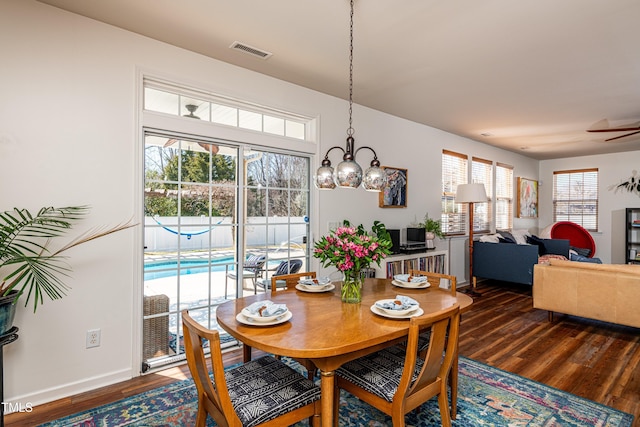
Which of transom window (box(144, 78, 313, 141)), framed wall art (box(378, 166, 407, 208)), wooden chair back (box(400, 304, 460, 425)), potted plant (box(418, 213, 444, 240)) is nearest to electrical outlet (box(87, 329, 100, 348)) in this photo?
transom window (box(144, 78, 313, 141))

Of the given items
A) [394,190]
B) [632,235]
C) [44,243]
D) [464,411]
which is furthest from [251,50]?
[632,235]

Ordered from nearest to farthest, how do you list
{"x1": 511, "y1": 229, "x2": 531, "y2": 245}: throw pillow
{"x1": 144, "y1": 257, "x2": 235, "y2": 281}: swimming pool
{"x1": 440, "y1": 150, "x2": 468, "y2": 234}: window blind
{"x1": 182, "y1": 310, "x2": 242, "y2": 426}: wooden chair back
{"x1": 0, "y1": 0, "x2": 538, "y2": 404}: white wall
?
{"x1": 182, "y1": 310, "x2": 242, "y2": 426}: wooden chair back < {"x1": 0, "y1": 0, "x2": 538, "y2": 404}: white wall < {"x1": 144, "y1": 257, "x2": 235, "y2": 281}: swimming pool < {"x1": 440, "y1": 150, "x2": 468, "y2": 234}: window blind < {"x1": 511, "y1": 229, "x2": 531, "y2": 245}: throw pillow

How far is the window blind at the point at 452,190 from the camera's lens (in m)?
5.85

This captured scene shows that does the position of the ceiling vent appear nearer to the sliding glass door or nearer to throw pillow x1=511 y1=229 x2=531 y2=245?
the sliding glass door

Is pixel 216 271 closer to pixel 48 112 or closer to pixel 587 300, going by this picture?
pixel 48 112

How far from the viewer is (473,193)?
17.7 ft

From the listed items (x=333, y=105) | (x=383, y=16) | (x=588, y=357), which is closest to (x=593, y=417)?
(x=588, y=357)

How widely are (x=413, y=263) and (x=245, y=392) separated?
11.0ft

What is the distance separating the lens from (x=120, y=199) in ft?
8.72

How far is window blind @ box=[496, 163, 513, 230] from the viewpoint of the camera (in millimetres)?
7039

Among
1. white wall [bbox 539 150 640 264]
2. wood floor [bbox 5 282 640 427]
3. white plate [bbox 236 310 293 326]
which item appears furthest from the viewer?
white wall [bbox 539 150 640 264]

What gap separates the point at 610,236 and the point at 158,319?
9.04 m

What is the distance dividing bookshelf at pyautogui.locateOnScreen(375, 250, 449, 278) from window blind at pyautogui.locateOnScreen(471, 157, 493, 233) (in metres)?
1.83

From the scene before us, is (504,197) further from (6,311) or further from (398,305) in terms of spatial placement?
(6,311)
